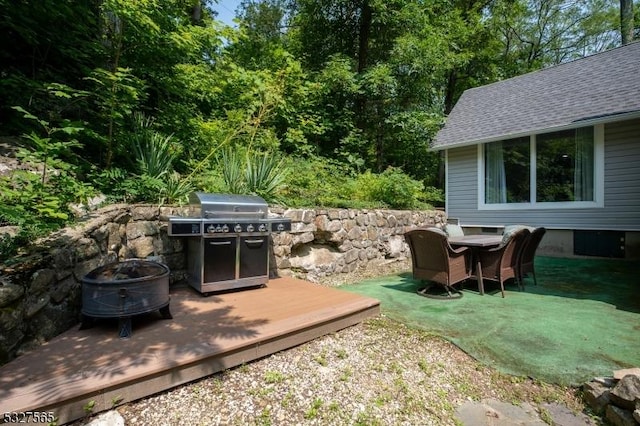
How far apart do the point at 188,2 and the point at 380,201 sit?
528 cm

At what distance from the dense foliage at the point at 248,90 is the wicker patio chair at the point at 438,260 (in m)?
1.95

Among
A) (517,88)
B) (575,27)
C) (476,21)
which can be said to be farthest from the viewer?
(575,27)

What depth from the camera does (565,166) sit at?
6.98m

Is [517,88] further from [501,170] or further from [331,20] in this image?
[331,20]

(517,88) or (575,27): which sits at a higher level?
(575,27)

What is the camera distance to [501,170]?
7.95 metres

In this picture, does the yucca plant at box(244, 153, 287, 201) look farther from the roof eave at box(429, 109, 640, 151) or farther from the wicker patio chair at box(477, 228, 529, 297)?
the roof eave at box(429, 109, 640, 151)

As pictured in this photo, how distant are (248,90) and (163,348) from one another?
6367 millimetres

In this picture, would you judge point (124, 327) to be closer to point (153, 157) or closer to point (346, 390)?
point (346, 390)

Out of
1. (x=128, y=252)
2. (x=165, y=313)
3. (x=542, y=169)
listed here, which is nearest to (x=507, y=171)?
(x=542, y=169)

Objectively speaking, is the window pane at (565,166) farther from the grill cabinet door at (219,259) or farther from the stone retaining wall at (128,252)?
the grill cabinet door at (219,259)

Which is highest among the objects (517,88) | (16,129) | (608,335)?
(517,88)

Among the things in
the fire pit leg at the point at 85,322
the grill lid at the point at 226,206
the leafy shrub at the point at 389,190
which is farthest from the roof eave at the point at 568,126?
the fire pit leg at the point at 85,322

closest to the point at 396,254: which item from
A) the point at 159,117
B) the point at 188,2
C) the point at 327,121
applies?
the point at 327,121
